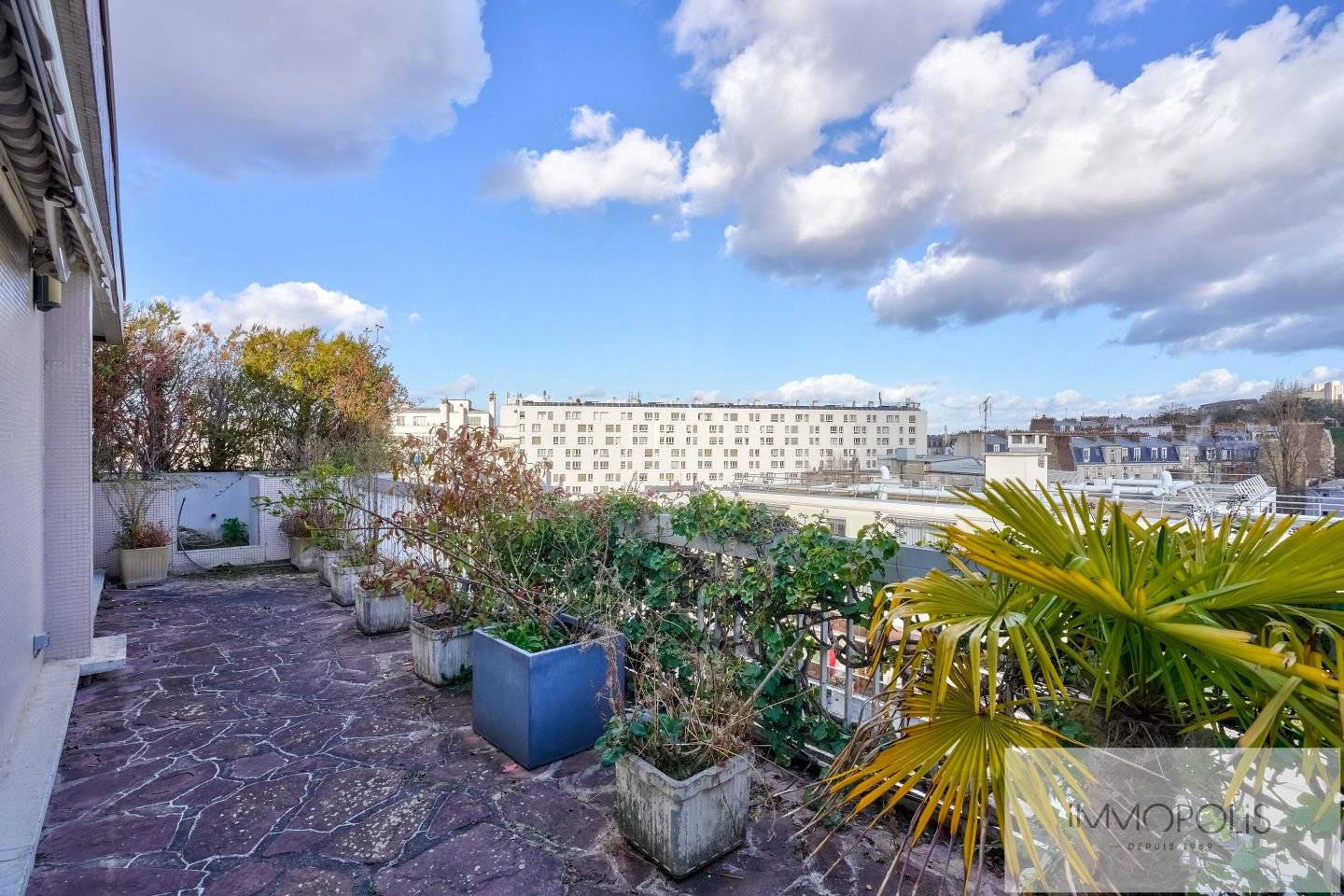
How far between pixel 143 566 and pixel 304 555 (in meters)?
1.77

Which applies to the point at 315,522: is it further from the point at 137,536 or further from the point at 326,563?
the point at 137,536

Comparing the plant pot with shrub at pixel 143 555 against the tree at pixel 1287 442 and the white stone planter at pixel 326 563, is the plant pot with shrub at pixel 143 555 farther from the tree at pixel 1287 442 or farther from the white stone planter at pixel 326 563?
the tree at pixel 1287 442

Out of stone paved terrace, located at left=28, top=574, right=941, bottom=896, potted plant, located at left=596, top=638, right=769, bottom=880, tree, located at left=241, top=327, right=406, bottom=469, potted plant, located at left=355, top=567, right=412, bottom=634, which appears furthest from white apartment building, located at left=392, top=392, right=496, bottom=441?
potted plant, located at left=596, top=638, right=769, bottom=880

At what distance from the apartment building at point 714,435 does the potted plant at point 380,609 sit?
41.3 meters

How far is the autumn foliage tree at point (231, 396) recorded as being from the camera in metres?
9.38

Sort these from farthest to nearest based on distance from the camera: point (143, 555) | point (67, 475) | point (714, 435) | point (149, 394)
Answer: point (714, 435) → point (149, 394) → point (143, 555) → point (67, 475)

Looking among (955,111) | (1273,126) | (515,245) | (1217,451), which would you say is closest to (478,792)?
(955,111)

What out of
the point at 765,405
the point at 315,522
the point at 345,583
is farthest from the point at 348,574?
the point at 765,405

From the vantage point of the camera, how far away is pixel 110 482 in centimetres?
823

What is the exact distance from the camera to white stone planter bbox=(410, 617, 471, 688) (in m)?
4.25

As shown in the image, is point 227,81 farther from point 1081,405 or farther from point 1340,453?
point 1081,405

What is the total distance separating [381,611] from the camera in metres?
5.59

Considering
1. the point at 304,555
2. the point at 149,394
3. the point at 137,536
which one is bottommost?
the point at 304,555

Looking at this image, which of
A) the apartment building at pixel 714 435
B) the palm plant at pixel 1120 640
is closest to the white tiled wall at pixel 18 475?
the palm plant at pixel 1120 640
